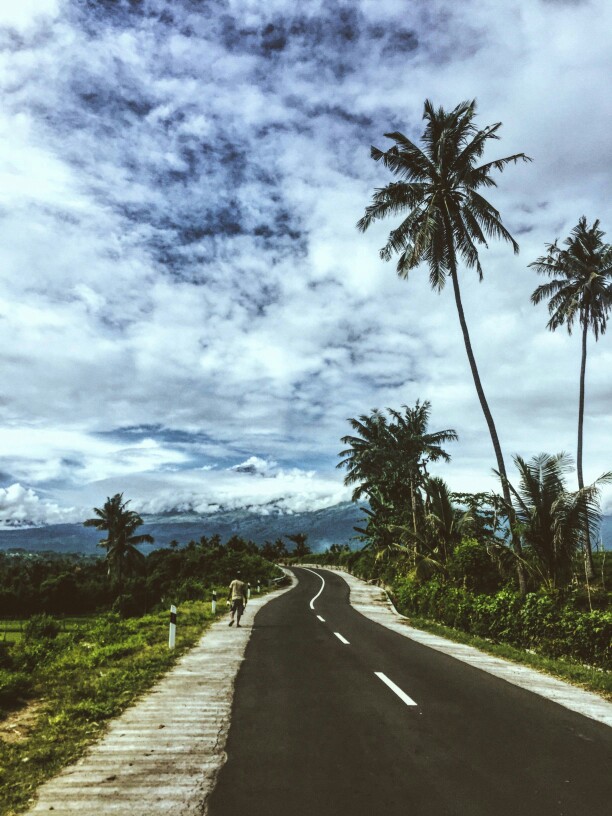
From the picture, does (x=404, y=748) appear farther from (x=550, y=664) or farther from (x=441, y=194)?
(x=441, y=194)

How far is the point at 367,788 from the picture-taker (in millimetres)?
4266

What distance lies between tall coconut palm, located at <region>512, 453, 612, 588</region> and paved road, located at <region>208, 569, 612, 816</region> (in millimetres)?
6635

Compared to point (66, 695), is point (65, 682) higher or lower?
lower

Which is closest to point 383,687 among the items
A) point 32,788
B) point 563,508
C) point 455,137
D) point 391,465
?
point 32,788

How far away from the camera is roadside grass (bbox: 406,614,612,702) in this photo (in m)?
8.85

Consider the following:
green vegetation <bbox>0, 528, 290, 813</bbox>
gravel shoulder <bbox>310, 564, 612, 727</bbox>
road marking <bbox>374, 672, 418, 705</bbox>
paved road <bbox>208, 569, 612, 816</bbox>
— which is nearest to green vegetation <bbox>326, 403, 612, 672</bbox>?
gravel shoulder <bbox>310, 564, 612, 727</bbox>

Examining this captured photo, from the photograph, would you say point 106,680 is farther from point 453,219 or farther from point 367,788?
point 453,219

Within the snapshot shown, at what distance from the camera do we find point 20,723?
6402mm

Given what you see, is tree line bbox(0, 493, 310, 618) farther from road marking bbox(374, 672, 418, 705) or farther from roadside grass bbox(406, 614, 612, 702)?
road marking bbox(374, 672, 418, 705)

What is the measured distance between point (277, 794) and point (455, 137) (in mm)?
21247

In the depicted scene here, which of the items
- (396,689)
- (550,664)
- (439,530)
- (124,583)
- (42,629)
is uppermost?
Result: (439,530)

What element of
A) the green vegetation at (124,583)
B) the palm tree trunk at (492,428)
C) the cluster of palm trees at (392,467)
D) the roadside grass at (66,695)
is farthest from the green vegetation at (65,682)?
the green vegetation at (124,583)

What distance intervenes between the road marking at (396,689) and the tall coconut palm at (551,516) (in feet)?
26.3

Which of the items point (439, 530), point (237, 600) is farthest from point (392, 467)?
point (237, 600)
